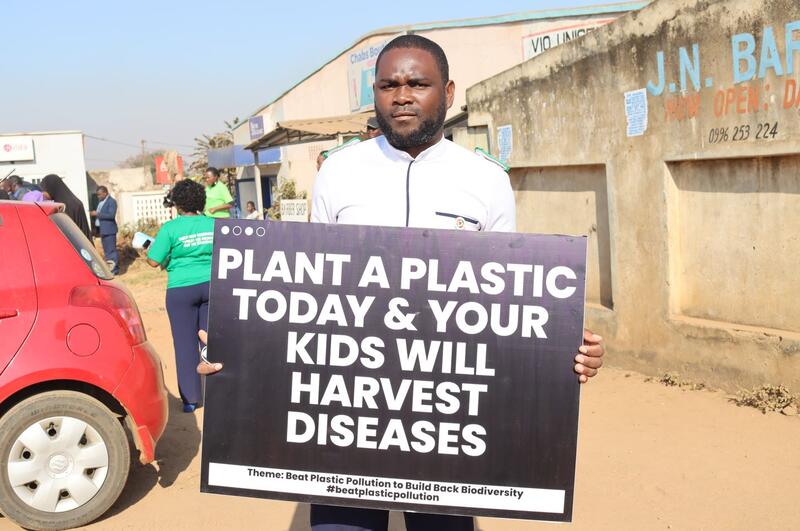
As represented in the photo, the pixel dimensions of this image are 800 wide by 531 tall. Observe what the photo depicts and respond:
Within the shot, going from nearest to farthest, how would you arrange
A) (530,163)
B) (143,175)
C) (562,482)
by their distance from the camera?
(562,482) → (530,163) → (143,175)

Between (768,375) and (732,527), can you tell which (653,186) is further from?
(732,527)

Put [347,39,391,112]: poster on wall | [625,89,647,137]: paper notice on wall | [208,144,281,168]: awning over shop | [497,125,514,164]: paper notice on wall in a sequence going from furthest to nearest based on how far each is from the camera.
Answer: [208,144,281,168]: awning over shop → [347,39,391,112]: poster on wall → [497,125,514,164]: paper notice on wall → [625,89,647,137]: paper notice on wall

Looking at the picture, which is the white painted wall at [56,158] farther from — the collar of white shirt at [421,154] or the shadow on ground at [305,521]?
the collar of white shirt at [421,154]

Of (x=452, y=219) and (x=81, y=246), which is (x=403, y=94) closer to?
(x=452, y=219)

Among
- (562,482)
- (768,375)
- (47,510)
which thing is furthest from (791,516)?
(47,510)

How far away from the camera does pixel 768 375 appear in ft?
20.2

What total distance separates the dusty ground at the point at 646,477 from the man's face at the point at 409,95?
2.58 m

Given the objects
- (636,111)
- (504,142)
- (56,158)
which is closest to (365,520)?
(636,111)

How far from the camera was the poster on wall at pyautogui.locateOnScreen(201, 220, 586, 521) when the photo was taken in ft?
8.17

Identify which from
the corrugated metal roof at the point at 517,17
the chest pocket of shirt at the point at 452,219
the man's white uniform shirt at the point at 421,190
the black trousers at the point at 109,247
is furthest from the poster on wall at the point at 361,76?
the chest pocket of shirt at the point at 452,219

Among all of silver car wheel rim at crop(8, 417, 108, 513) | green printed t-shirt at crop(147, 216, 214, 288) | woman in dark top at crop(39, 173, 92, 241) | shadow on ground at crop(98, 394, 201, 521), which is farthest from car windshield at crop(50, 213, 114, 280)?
woman in dark top at crop(39, 173, 92, 241)

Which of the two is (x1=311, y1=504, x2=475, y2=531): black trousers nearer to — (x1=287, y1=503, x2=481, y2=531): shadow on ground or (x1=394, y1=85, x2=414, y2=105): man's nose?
(x1=394, y1=85, x2=414, y2=105): man's nose

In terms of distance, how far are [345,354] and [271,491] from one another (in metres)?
0.47

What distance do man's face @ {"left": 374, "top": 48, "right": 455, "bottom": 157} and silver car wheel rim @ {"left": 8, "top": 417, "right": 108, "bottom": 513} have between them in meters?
2.88
